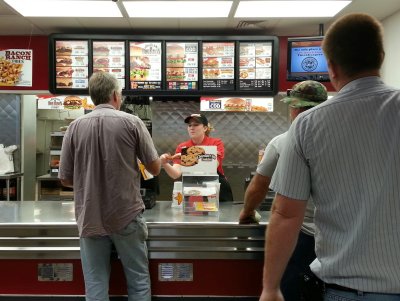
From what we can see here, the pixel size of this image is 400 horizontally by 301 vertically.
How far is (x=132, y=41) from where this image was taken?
430cm

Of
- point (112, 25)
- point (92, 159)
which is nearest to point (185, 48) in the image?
point (112, 25)

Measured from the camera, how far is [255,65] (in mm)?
4309

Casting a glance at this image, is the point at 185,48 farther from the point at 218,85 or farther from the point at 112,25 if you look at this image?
the point at 112,25

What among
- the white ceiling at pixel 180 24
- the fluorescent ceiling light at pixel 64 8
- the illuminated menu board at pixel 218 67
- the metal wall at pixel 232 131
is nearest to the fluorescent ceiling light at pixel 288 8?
the white ceiling at pixel 180 24

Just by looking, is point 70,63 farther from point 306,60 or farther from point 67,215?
point 306,60

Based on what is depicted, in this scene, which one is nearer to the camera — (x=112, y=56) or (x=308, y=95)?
(x=308, y=95)

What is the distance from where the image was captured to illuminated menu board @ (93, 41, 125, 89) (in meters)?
4.31

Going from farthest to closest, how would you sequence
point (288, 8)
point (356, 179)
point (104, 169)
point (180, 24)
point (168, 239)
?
point (180, 24) → point (288, 8) → point (168, 239) → point (104, 169) → point (356, 179)

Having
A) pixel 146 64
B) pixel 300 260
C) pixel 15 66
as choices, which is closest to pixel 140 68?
pixel 146 64

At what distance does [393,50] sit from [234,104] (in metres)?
2.02

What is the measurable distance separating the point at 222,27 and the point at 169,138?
1.75 metres

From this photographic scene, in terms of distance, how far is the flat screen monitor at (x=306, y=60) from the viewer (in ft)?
13.0

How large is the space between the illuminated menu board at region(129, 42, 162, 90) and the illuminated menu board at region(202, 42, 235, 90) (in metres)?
0.51

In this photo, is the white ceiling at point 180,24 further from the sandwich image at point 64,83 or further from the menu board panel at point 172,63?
the sandwich image at point 64,83
